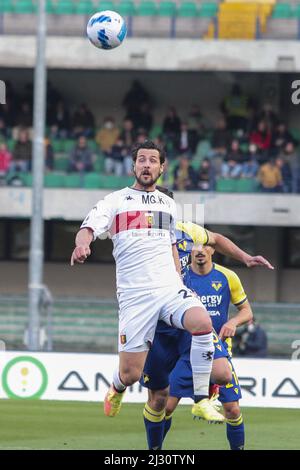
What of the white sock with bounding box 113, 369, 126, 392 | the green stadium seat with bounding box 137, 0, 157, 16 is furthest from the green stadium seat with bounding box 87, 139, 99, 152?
the white sock with bounding box 113, 369, 126, 392

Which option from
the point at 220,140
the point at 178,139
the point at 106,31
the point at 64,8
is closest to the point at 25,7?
the point at 64,8

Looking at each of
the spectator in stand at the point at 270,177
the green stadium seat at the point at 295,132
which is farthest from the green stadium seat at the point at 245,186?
the green stadium seat at the point at 295,132

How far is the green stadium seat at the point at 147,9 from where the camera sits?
87.9ft

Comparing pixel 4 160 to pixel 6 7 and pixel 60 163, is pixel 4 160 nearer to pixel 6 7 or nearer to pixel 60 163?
pixel 60 163

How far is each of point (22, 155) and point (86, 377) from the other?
397 inches

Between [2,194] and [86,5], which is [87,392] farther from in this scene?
[86,5]

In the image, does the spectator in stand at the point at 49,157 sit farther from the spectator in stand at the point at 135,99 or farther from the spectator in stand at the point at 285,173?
the spectator in stand at the point at 285,173

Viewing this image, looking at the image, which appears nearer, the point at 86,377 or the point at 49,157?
the point at 86,377

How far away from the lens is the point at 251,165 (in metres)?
24.7

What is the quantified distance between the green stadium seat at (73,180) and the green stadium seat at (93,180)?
137mm

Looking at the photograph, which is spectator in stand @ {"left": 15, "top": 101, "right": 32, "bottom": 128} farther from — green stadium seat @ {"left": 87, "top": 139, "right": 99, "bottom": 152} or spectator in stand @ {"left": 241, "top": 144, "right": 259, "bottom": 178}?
spectator in stand @ {"left": 241, "top": 144, "right": 259, "bottom": 178}

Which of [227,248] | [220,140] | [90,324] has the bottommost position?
[90,324]

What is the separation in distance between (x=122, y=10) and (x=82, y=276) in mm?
6073
